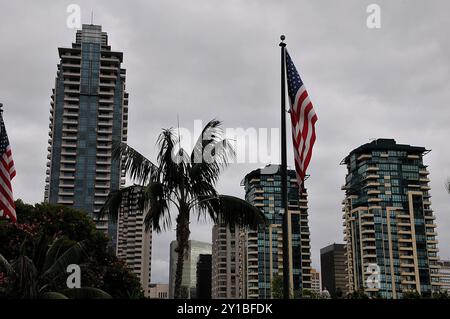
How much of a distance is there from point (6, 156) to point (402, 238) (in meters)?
125

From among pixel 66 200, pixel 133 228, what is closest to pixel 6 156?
pixel 66 200

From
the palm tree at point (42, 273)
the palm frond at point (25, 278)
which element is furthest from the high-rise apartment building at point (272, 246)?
the palm frond at point (25, 278)

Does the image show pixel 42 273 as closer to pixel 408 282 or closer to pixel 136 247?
pixel 408 282

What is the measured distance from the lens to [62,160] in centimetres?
13650

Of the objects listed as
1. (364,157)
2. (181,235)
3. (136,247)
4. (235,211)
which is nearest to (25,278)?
(181,235)

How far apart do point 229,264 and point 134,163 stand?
506 ft

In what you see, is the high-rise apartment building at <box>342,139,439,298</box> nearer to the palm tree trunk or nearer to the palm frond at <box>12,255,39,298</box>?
the palm tree trunk

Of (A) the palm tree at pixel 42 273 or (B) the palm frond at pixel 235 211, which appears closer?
(A) the palm tree at pixel 42 273

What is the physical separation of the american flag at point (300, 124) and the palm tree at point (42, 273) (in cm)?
728

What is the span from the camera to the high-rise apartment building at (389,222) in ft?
418

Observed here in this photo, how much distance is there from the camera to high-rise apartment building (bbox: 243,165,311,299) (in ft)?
493

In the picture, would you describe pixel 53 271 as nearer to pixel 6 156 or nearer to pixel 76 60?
pixel 6 156

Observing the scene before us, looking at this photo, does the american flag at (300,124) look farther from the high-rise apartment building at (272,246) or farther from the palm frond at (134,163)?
the high-rise apartment building at (272,246)
